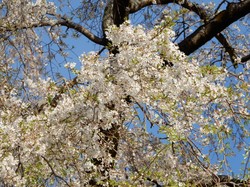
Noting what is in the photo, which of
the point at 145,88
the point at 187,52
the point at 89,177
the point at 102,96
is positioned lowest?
the point at 89,177

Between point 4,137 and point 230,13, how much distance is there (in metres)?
3.32

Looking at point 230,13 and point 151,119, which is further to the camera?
point 230,13

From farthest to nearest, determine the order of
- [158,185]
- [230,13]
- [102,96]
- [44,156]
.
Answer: [230,13]
[158,185]
[44,156]
[102,96]

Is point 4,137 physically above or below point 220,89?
below

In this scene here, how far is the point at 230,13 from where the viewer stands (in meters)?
5.54

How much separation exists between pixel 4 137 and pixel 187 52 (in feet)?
10.4

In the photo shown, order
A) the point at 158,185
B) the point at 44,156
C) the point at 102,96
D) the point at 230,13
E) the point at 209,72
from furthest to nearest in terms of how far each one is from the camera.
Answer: the point at 230,13 < the point at 158,185 < the point at 44,156 < the point at 209,72 < the point at 102,96

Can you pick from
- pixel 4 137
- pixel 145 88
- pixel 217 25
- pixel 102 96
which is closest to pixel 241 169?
pixel 145 88

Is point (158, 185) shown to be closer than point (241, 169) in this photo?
No

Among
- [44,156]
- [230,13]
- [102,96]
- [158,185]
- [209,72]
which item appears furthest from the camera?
[230,13]

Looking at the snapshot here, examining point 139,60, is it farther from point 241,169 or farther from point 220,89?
point 241,169

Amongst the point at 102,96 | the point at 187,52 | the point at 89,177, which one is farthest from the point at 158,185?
the point at 187,52

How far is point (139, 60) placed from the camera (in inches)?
126

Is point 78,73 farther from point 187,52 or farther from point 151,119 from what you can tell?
point 187,52
